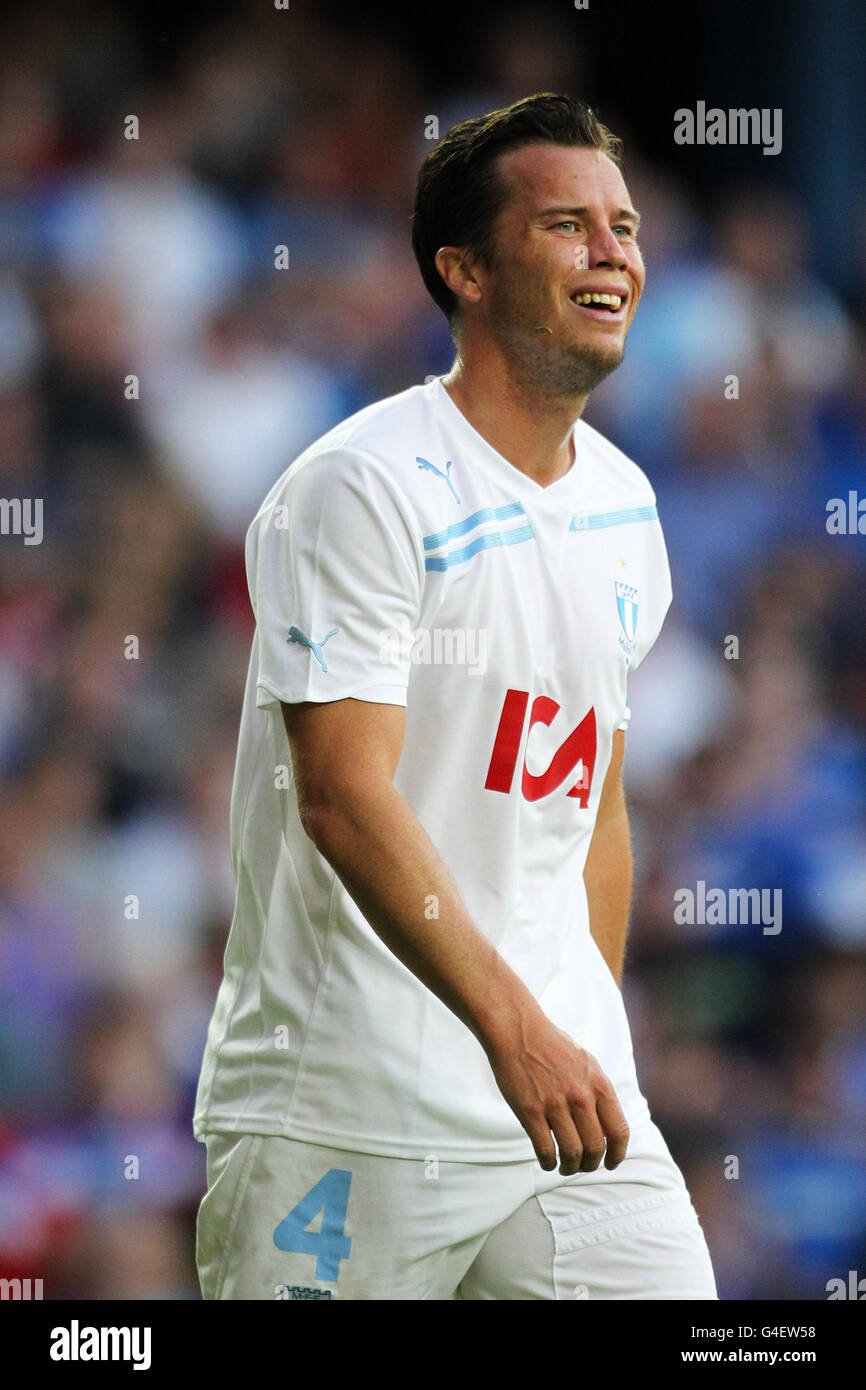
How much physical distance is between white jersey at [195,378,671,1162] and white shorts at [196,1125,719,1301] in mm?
37

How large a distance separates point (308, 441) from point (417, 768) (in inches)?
79.1

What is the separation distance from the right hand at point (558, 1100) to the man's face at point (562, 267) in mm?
914

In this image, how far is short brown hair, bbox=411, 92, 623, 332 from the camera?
2318 mm

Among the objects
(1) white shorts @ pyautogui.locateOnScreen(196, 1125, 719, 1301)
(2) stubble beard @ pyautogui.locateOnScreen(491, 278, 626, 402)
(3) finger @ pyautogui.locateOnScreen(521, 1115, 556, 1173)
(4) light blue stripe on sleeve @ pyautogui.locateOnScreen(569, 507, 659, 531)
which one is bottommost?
(1) white shorts @ pyautogui.locateOnScreen(196, 1125, 719, 1301)

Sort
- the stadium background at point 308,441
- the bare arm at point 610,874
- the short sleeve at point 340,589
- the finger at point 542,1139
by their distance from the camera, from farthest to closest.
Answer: the stadium background at point 308,441 → the bare arm at point 610,874 → the short sleeve at point 340,589 → the finger at point 542,1139

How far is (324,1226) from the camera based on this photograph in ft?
6.68

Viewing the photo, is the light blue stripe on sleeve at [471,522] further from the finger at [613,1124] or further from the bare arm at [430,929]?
the finger at [613,1124]

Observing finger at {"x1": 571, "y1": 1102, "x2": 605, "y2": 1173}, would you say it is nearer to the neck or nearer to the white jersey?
the white jersey

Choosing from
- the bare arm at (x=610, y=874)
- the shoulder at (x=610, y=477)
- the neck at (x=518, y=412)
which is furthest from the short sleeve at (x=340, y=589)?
the bare arm at (x=610, y=874)

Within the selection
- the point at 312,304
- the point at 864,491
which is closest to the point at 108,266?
the point at 312,304

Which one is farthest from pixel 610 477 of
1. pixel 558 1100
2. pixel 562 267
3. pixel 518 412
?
pixel 558 1100

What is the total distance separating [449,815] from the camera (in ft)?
6.86

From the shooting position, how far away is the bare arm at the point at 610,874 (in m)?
2.45

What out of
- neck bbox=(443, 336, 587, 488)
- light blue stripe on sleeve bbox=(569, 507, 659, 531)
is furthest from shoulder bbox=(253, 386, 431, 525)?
light blue stripe on sleeve bbox=(569, 507, 659, 531)
